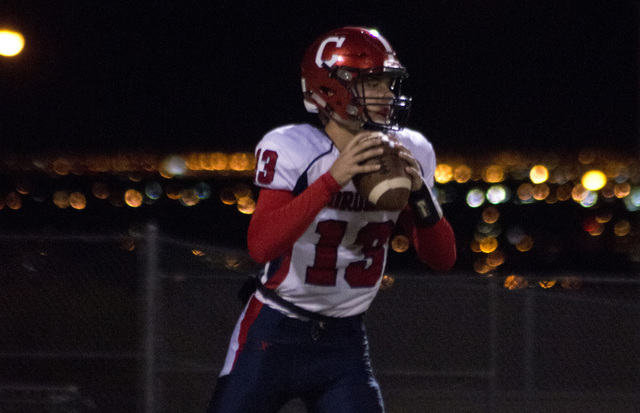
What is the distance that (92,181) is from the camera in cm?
11288

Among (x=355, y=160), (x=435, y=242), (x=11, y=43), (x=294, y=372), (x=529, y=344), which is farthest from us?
(x=11, y=43)

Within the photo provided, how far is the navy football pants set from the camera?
3.10 m

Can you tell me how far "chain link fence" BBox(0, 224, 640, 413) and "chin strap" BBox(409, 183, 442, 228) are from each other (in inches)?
135

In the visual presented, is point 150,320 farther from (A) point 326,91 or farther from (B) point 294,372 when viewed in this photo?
(A) point 326,91

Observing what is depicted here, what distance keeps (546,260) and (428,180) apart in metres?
51.4

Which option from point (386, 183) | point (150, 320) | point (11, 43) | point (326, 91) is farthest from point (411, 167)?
point (11, 43)

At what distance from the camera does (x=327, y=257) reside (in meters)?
3.18

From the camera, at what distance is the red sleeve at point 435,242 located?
323 cm

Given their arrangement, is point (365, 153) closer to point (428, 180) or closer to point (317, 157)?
point (317, 157)

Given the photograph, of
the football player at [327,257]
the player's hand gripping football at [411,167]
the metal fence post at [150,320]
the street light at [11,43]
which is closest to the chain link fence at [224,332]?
the metal fence post at [150,320]

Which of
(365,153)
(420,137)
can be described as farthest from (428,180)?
(365,153)

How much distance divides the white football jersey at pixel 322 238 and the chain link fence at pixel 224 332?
325 centimetres

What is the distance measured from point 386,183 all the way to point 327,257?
1.40ft

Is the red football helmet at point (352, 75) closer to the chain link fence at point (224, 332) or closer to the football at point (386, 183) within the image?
the football at point (386, 183)
